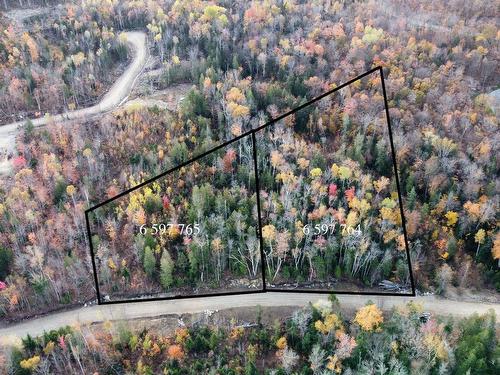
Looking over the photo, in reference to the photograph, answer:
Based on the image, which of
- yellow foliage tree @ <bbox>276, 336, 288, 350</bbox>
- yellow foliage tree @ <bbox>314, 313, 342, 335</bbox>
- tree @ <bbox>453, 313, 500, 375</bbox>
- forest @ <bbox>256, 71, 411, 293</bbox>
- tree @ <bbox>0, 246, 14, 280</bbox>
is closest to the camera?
tree @ <bbox>453, 313, 500, 375</bbox>

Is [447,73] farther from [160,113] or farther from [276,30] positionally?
[160,113]

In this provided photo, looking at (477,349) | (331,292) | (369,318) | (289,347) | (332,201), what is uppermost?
(332,201)

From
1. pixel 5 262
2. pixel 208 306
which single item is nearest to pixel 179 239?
pixel 208 306

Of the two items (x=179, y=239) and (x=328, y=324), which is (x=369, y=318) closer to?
(x=328, y=324)

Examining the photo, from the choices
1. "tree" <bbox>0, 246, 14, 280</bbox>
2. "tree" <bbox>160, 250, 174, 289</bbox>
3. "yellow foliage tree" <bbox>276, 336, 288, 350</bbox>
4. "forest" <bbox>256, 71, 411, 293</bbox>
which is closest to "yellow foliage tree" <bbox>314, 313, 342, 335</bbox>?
"yellow foliage tree" <bbox>276, 336, 288, 350</bbox>

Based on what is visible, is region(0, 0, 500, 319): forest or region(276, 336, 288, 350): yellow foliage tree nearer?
region(276, 336, 288, 350): yellow foliage tree

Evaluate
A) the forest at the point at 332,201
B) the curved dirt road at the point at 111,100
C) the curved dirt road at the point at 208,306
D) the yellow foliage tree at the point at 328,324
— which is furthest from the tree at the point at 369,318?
the curved dirt road at the point at 111,100

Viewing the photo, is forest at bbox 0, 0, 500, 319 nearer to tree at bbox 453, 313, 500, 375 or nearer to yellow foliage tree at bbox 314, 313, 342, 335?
tree at bbox 453, 313, 500, 375
